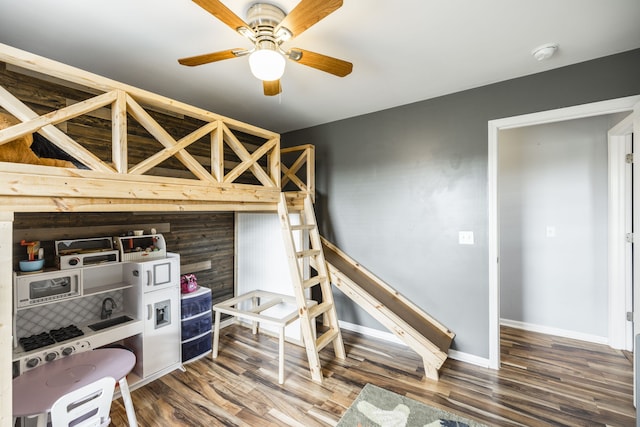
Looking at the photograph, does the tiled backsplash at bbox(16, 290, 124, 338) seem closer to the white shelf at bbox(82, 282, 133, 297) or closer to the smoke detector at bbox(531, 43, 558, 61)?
the white shelf at bbox(82, 282, 133, 297)

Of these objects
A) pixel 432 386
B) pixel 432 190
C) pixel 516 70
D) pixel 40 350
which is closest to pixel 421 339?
pixel 432 386

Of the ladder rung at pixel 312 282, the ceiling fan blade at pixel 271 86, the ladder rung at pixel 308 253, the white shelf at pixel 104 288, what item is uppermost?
the ceiling fan blade at pixel 271 86

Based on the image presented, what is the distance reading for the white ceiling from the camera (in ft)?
5.22

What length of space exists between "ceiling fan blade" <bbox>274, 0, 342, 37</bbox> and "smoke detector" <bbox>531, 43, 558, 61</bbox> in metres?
1.71

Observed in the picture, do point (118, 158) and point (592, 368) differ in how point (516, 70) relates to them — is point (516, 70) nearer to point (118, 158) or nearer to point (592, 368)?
point (592, 368)

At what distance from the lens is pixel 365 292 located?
2717 mm

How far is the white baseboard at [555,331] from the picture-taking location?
2931 millimetres

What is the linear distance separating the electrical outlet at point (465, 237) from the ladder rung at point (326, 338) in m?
1.52

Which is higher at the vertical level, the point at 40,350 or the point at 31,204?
the point at 31,204

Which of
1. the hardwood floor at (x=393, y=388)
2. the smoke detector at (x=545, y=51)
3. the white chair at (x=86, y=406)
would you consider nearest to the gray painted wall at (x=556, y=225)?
the hardwood floor at (x=393, y=388)

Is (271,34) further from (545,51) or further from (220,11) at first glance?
(545,51)

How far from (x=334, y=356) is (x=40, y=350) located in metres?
2.29

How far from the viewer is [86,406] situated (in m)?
1.41

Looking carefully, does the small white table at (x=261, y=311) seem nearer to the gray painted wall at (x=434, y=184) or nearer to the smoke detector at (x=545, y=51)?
the gray painted wall at (x=434, y=184)
